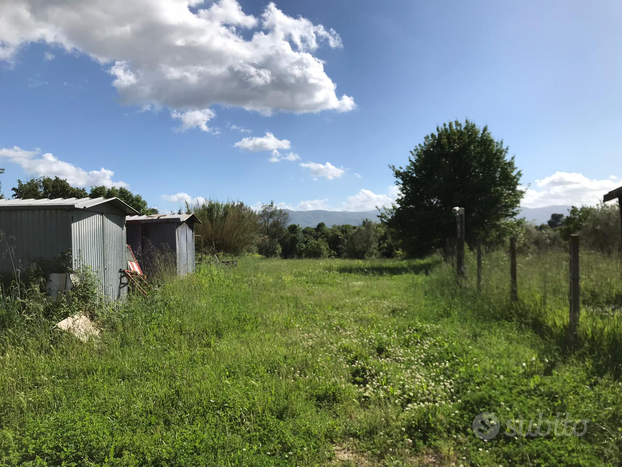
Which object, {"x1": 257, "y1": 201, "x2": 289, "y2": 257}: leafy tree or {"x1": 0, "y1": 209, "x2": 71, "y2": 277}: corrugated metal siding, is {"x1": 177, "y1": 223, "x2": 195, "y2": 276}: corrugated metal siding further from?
{"x1": 257, "y1": 201, "x2": 289, "y2": 257}: leafy tree

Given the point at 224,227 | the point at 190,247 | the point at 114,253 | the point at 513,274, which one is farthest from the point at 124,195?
the point at 513,274

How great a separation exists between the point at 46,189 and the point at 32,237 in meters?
26.9

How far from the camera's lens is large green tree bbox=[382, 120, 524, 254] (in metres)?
18.4

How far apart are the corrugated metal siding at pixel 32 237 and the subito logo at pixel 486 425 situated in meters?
6.37

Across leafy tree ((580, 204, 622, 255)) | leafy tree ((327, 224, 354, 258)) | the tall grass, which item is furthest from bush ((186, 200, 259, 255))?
leafy tree ((327, 224, 354, 258))

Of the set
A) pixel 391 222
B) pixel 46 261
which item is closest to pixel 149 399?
pixel 46 261

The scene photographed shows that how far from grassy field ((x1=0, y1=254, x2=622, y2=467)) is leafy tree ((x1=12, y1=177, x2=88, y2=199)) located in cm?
2611

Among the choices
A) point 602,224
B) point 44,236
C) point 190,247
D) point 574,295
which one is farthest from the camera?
point 602,224

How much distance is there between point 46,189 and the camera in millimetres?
27859

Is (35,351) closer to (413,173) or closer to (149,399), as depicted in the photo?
(149,399)

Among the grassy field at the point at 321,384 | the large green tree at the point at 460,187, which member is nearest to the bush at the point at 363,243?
the large green tree at the point at 460,187

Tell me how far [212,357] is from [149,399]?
112cm

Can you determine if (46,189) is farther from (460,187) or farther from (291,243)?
(460,187)

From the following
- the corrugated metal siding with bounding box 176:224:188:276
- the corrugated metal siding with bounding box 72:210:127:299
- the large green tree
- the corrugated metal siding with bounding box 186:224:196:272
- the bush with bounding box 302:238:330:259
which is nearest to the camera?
the corrugated metal siding with bounding box 72:210:127:299
